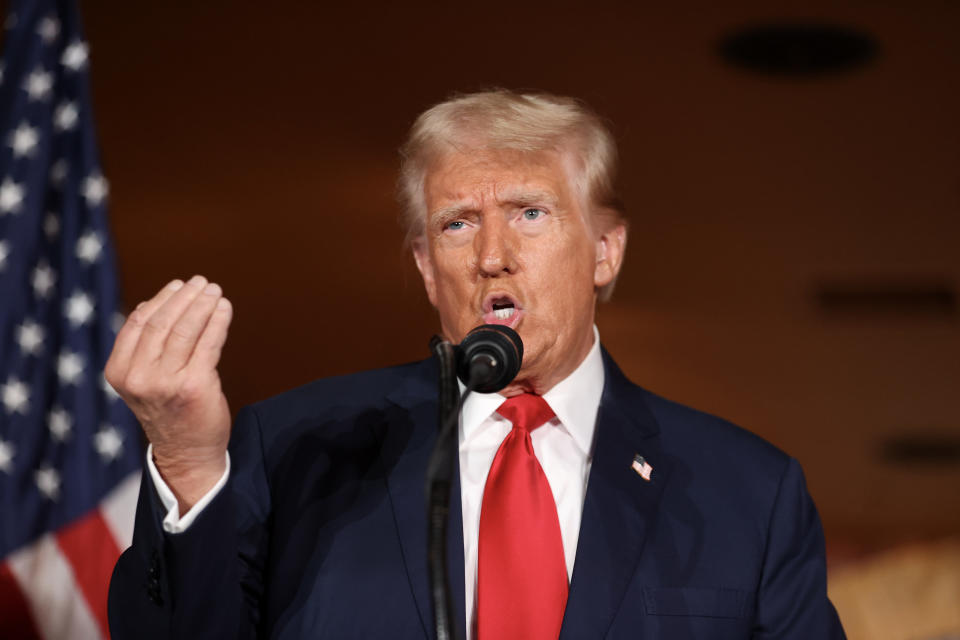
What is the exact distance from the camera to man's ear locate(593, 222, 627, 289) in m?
1.80

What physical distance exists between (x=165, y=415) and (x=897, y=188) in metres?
3.96

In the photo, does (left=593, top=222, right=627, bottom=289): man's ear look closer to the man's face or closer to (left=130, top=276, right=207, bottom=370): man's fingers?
the man's face

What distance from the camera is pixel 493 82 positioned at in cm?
364

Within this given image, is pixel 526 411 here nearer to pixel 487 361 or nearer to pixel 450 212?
pixel 450 212

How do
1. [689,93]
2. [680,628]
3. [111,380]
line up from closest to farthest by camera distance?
[111,380] < [680,628] < [689,93]

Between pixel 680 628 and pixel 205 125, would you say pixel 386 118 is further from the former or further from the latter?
pixel 680 628

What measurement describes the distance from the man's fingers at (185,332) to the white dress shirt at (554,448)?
1.69 ft

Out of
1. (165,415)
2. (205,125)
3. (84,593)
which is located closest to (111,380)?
(165,415)

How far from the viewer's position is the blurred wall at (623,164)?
337cm

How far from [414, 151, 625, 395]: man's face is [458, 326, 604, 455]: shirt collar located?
0.03 metres

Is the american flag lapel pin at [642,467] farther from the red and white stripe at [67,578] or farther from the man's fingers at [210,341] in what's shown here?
the red and white stripe at [67,578]

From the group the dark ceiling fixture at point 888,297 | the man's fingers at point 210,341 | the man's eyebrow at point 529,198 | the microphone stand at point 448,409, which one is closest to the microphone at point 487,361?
the microphone stand at point 448,409

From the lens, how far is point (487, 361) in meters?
1.09

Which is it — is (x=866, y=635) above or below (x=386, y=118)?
below
